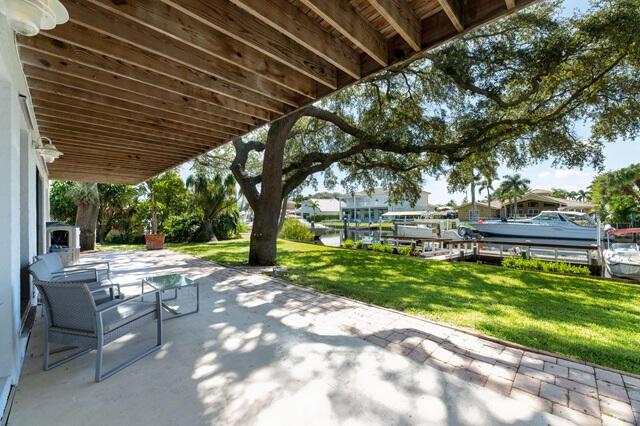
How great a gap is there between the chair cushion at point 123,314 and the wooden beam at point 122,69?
2375mm

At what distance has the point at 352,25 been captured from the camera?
254cm

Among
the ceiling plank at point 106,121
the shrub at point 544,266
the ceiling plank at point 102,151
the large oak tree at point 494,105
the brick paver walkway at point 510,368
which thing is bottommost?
the shrub at point 544,266

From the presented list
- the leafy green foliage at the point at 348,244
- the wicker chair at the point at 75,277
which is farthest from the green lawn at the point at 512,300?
the leafy green foliage at the point at 348,244

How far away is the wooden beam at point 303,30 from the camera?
2.29m

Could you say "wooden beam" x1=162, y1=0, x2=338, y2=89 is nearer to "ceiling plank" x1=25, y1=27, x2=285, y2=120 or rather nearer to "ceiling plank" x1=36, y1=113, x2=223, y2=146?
"ceiling plank" x1=25, y1=27, x2=285, y2=120

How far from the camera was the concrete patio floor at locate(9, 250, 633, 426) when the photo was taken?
196cm

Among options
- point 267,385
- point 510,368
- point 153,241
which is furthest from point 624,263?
point 153,241

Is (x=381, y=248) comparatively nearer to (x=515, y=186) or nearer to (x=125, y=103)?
(x=125, y=103)

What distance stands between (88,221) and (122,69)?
38.7 ft

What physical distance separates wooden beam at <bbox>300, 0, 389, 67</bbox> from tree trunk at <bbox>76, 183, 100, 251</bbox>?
1338 centimetres

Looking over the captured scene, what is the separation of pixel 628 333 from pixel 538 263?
6.16m

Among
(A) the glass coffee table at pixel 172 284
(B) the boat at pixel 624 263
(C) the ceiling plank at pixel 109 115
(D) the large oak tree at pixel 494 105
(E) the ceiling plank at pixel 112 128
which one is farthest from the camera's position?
(B) the boat at pixel 624 263

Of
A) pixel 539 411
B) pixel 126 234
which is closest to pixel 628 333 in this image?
pixel 539 411

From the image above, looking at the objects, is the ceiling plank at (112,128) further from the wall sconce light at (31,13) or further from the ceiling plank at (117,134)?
the wall sconce light at (31,13)
